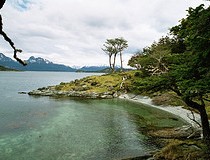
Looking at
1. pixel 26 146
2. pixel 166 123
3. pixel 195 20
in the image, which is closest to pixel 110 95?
pixel 166 123

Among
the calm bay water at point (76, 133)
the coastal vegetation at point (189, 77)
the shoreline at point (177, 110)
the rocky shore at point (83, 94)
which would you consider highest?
the coastal vegetation at point (189, 77)

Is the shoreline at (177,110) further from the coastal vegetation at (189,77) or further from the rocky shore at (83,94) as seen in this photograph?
the coastal vegetation at (189,77)

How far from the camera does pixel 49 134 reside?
106ft

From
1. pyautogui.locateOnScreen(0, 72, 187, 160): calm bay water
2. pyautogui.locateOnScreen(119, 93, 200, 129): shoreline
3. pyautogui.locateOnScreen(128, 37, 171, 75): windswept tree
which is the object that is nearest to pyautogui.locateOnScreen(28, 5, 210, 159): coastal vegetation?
pyautogui.locateOnScreen(128, 37, 171, 75): windswept tree

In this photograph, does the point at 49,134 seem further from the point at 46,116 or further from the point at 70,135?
the point at 46,116

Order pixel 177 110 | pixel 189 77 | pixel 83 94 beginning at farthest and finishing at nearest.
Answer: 1. pixel 83 94
2. pixel 177 110
3. pixel 189 77

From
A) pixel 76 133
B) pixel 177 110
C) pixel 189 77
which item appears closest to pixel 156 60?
pixel 177 110

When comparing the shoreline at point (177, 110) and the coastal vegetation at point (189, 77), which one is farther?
the shoreline at point (177, 110)

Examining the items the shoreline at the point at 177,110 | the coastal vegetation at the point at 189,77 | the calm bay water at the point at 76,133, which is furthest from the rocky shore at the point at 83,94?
the coastal vegetation at the point at 189,77

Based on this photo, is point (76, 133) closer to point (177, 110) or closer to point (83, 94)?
point (177, 110)

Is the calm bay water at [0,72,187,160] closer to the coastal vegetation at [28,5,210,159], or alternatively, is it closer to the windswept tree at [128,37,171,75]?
the coastal vegetation at [28,5,210,159]

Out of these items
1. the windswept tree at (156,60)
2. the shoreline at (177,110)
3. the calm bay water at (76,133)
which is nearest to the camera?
the windswept tree at (156,60)

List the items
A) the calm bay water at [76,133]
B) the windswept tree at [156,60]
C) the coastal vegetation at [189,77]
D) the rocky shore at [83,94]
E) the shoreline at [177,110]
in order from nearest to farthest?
the coastal vegetation at [189,77] < the windswept tree at [156,60] < the calm bay water at [76,133] < the shoreline at [177,110] < the rocky shore at [83,94]

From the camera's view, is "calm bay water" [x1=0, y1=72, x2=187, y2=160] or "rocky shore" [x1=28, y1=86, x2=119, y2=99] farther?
"rocky shore" [x1=28, y1=86, x2=119, y2=99]
